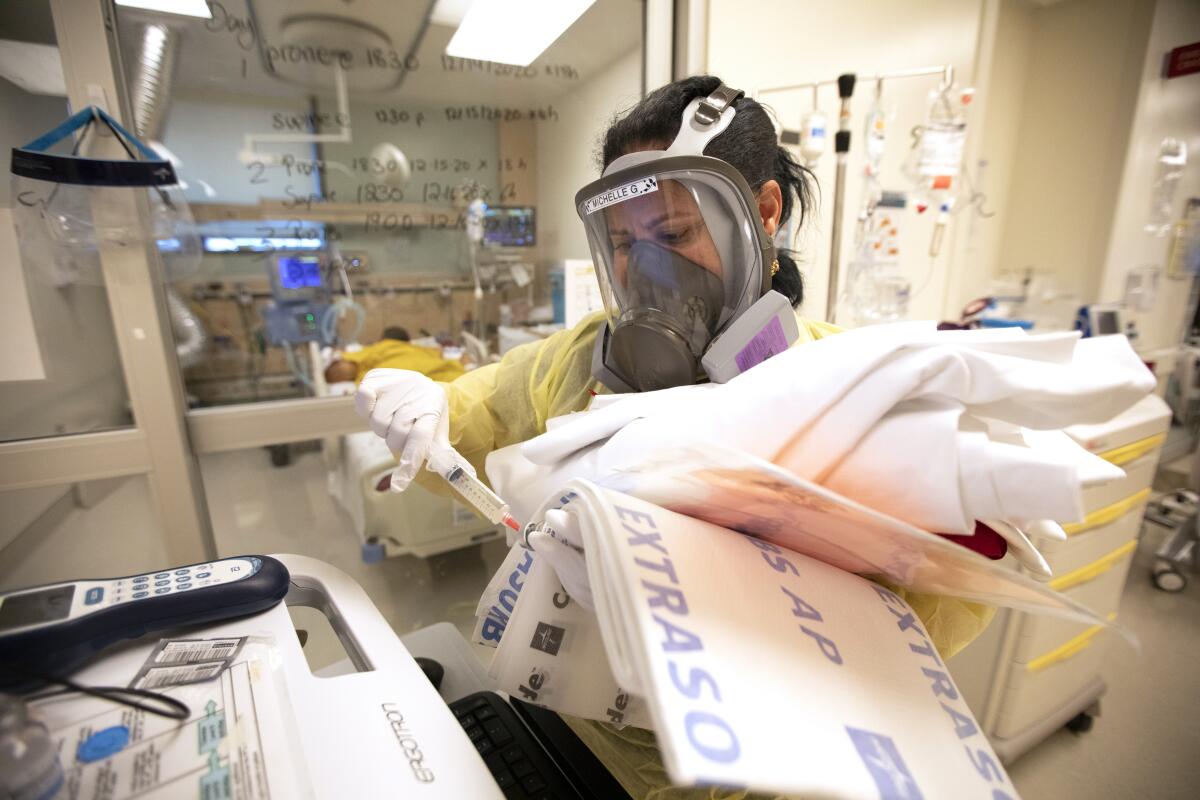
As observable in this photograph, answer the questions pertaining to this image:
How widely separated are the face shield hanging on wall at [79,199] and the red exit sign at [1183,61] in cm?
395

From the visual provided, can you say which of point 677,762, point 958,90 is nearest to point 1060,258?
point 958,90

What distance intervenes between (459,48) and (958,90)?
1.85 metres

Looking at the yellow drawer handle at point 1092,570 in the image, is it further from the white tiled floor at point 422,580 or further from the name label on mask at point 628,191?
the name label on mask at point 628,191

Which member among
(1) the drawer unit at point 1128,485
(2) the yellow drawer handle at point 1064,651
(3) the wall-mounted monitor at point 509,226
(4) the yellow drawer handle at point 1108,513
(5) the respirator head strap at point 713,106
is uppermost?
(5) the respirator head strap at point 713,106

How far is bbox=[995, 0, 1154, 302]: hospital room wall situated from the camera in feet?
8.39

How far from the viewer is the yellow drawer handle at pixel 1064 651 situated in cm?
136

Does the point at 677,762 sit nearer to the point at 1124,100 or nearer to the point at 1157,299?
the point at 1124,100

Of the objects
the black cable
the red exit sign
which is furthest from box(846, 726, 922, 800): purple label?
the red exit sign

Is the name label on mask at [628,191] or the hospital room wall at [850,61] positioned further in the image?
the hospital room wall at [850,61]

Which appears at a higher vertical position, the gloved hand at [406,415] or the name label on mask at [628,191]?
the name label on mask at [628,191]

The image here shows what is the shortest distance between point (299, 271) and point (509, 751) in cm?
128

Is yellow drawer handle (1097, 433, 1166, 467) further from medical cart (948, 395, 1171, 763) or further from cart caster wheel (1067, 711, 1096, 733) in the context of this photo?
cart caster wheel (1067, 711, 1096, 733)

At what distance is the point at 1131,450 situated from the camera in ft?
4.33

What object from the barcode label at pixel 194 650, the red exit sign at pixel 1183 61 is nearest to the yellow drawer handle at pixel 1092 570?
the barcode label at pixel 194 650
